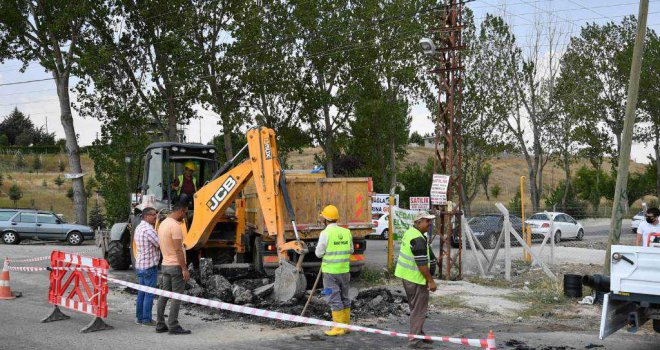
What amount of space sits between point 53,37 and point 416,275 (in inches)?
1159

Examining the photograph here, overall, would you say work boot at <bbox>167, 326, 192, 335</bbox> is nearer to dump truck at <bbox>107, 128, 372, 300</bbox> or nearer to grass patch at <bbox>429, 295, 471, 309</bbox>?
dump truck at <bbox>107, 128, 372, 300</bbox>

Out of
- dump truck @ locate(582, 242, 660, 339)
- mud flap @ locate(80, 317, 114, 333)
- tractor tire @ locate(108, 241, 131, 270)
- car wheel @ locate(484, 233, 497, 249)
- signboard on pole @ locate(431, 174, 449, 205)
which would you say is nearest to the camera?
dump truck @ locate(582, 242, 660, 339)

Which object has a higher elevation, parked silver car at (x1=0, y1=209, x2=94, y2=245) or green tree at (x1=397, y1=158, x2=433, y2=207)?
green tree at (x1=397, y1=158, x2=433, y2=207)

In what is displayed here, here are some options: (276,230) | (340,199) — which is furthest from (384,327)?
(340,199)

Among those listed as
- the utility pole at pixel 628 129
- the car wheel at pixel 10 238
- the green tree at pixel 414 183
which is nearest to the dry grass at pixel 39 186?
the car wheel at pixel 10 238

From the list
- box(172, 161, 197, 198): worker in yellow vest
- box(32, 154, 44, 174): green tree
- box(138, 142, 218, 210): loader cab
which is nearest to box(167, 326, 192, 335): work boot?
box(138, 142, 218, 210): loader cab

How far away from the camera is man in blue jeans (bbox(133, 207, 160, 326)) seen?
1042 centimetres

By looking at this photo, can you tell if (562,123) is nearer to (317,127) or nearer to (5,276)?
(317,127)

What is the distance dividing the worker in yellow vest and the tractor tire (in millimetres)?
3933

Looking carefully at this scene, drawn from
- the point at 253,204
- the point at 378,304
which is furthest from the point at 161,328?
the point at 253,204

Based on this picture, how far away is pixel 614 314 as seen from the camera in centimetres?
838

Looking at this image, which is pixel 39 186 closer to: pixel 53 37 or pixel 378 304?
pixel 53 37

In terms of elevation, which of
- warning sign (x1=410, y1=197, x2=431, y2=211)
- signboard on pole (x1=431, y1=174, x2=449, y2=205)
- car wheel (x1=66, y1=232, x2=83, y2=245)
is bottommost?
car wheel (x1=66, y1=232, x2=83, y2=245)

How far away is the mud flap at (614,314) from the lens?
812 centimetres
